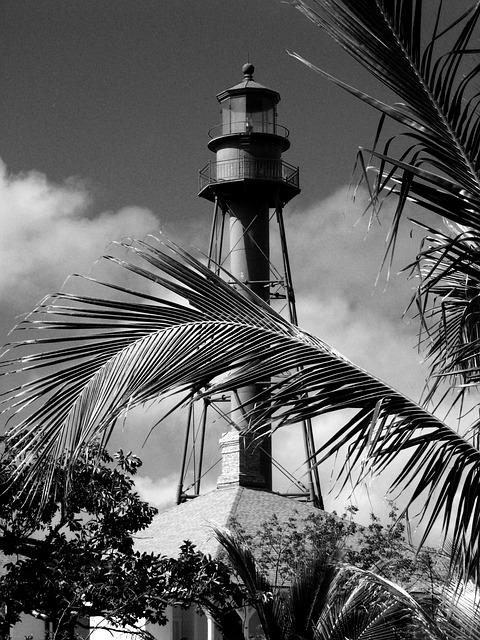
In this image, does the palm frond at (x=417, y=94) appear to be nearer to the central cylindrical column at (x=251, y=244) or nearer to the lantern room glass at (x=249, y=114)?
the central cylindrical column at (x=251, y=244)

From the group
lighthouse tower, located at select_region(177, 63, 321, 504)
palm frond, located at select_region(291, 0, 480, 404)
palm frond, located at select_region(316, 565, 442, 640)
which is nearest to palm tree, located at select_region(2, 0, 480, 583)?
palm frond, located at select_region(291, 0, 480, 404)

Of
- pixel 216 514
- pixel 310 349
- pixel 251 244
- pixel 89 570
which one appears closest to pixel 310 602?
pixel 89 570

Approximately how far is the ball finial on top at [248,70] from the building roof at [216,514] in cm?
1539

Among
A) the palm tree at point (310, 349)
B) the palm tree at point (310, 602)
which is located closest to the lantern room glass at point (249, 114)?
the palm tree at point (310, 602)

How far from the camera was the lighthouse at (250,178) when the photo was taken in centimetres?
3684

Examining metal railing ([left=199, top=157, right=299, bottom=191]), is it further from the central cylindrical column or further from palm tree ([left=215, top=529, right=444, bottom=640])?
palm tree ([left=215, top=529, right=444, bottom=640])

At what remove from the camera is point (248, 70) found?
1591 inches

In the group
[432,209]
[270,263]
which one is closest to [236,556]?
[432,209]

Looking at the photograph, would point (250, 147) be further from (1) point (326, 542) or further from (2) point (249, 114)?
(1) point (326, 542)

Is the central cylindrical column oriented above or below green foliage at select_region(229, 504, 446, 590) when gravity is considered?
above

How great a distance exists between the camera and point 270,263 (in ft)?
121

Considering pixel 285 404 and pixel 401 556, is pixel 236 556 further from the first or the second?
pixel 401 556

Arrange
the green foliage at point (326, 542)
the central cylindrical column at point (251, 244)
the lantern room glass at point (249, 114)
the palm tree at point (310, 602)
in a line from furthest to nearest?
the lantern room glass at point (249, 114) < the central cylindrical column at point (251, 244) < the green foliage at point (326, 542) < the palm tree at point (310, 602)

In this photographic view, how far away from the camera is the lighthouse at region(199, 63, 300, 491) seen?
36.8m
